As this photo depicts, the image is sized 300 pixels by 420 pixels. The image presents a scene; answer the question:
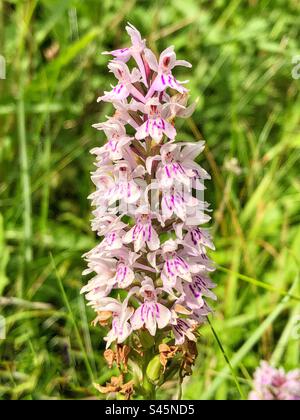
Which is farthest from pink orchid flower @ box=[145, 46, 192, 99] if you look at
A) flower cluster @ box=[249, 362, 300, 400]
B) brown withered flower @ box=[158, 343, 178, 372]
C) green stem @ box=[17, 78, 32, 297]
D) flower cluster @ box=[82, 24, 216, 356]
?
green stem @ box=[17, 78, 32, 297]

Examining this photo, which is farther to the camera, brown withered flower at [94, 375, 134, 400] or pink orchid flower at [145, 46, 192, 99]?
brown withered flower at [94, 375, 134, 400]

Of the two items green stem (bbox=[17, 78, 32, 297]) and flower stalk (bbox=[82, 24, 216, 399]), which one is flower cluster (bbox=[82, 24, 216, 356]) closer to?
flower stalk (bbox=[82, 24, 216, 399])

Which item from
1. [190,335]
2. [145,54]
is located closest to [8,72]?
[145,54]

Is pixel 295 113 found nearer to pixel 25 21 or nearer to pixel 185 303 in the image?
pixel 25 21

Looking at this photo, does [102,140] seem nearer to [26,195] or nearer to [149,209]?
[26,195]

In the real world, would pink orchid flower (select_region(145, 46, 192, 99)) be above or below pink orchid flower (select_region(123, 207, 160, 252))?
above

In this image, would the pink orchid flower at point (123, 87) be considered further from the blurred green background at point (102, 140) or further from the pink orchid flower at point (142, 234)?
the blurred green background at point (102, 140)

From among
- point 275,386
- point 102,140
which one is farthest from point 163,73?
point 102,140
